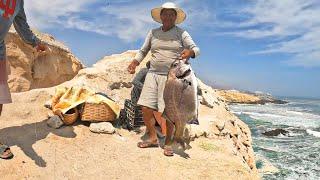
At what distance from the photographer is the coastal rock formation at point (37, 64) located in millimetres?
13055

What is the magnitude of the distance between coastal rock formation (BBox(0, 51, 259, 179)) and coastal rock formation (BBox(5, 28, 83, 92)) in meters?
5.75

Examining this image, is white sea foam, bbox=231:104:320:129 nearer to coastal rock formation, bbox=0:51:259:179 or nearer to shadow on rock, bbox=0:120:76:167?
coastal rock formation, bbox=0:51:259:179

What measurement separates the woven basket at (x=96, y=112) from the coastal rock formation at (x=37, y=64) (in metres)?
6.65

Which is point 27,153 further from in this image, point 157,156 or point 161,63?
point 161,63

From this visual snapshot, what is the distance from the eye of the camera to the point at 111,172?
518 centimetres

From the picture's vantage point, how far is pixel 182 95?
200 inches

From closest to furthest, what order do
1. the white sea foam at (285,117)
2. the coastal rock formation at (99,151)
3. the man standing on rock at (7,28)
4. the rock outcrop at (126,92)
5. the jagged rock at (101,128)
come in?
the man standing on rock at (7,28)
the coastal rock formation at (99,151)
the jagged rock at (101,128)
the rock outcrop at (126,92)
the white sea foam at (285,117)

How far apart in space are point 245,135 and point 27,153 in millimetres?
5608

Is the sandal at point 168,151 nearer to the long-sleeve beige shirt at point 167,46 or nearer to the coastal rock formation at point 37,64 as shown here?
the long-sleeve beige shirt at point 167,46

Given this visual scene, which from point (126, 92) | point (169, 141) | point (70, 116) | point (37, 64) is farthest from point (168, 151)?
point (37, 64)

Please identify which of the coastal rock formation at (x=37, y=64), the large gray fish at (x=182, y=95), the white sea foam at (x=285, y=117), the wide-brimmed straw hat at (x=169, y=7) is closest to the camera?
the large gray fish at (x=182, y=95)

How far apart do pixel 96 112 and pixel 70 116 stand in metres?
0.42

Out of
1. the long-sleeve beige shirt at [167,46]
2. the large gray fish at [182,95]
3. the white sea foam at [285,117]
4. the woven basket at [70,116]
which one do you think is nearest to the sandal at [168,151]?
the large gray fish at [182,95]

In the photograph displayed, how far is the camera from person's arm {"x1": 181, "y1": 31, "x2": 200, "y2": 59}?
5.32 meters
